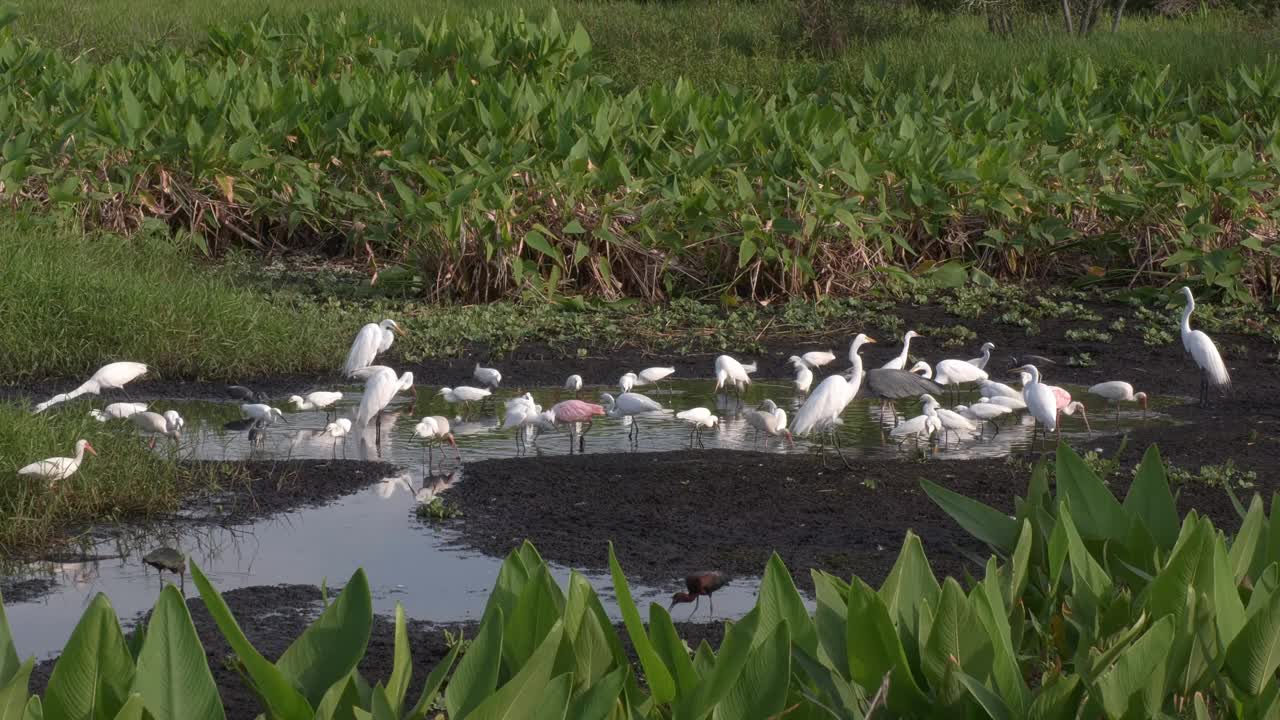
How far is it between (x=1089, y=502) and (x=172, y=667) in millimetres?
1755

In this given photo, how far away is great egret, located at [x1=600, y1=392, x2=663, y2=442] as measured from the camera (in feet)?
23.8

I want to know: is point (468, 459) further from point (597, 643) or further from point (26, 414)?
point (597, 643)

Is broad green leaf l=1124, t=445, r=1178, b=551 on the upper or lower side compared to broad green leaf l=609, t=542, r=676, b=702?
lower

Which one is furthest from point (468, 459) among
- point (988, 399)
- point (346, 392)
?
point (988, 399)

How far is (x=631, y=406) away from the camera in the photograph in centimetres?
729

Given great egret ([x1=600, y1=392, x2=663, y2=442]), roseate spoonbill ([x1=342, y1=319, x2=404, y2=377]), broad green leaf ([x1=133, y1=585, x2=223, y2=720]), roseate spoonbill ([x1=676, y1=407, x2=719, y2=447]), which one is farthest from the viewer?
roseate spoonbill ([x1=342, y1=319, x2=404, y2=377])

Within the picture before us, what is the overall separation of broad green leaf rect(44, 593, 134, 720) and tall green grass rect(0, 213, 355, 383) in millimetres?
6495

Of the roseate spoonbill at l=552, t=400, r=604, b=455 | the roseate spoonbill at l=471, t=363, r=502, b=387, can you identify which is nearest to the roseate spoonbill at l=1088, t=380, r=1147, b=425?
the roseate spoonbill at l=552, t=400, r=604, b=455

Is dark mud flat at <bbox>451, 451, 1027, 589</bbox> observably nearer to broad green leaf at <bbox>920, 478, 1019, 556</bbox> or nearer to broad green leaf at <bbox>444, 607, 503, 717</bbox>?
broad green leaf at <bbox>920, 478, 1019, 556</bbox>

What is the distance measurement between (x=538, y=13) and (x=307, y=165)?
988 cm

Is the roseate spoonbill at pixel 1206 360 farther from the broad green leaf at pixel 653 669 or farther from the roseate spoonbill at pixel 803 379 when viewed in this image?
the broad green leaf at pixel 653 669

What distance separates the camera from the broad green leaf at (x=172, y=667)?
202 cm

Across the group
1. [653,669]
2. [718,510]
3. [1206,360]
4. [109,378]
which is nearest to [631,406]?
[718,510]

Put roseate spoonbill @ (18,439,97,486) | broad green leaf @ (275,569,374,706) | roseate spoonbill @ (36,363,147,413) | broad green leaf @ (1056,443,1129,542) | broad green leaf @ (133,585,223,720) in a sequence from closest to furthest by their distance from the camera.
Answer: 1. broad green leaf @ (133,585,223,720)
2. broad green leaf @ (275,569,374,706)
3. broad green leaf @ (1056,443,1129,542)
4. roseate spoonbill @ (18,439,97,486)
5. roseate spoonbill @ (36,363,147,413)
